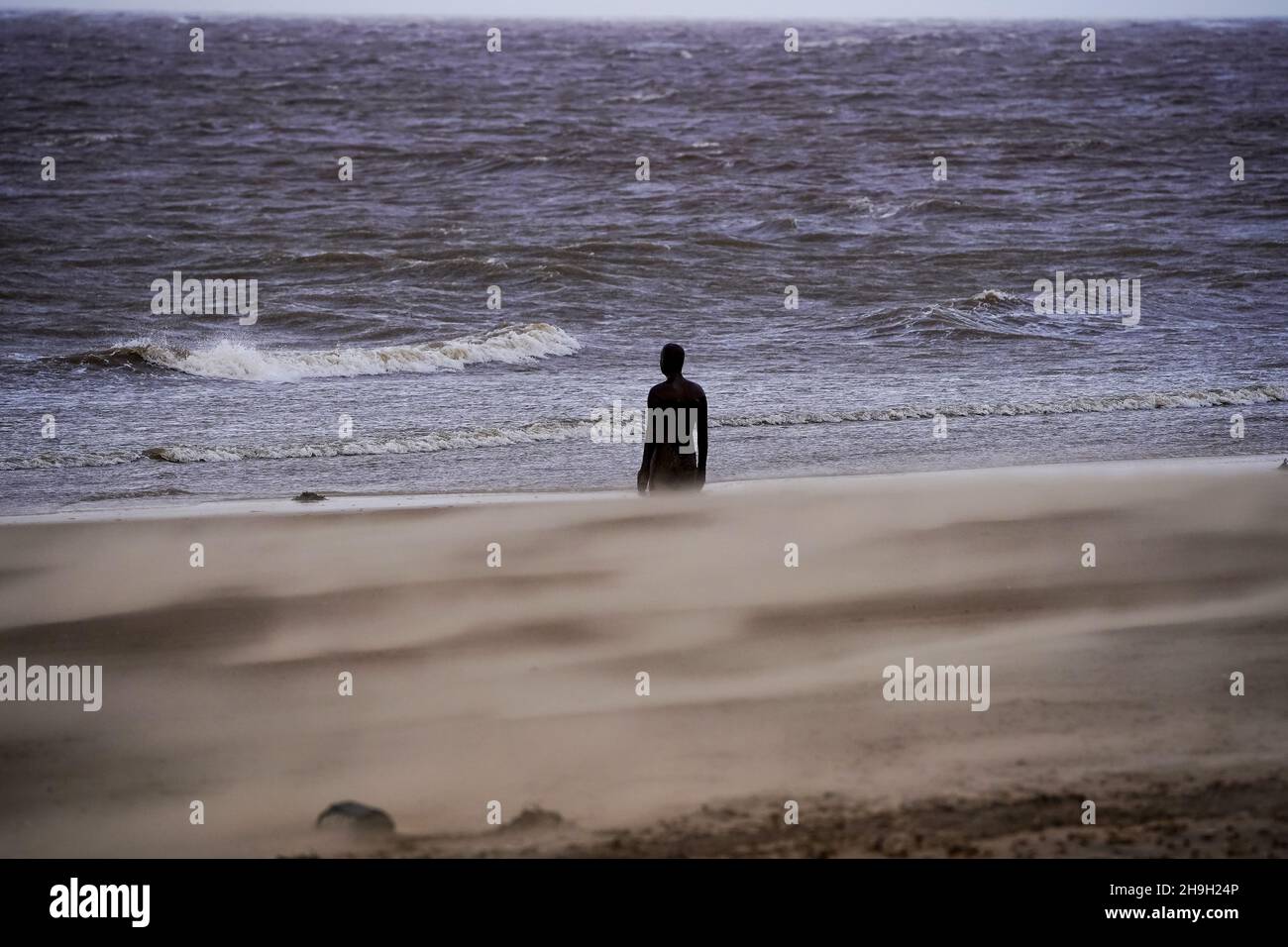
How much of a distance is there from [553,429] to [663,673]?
237 inches

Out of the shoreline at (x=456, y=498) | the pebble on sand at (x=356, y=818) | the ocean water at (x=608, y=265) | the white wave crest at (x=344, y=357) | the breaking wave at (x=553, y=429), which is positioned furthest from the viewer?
the white wave crest at (x=344, y=357)

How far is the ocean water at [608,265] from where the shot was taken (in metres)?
11.5

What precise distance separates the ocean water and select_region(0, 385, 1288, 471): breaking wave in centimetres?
5

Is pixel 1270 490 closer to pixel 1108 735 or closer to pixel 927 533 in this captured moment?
pixel 927 533

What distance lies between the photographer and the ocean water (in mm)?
11492

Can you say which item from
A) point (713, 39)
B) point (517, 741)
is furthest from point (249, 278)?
point (713, 39)

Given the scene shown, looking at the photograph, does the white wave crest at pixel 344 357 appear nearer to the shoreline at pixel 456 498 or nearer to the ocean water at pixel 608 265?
the ocean water at pixel 608 265

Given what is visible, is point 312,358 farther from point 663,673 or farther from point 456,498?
point 663,673

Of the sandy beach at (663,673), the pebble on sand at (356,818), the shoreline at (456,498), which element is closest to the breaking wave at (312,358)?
the shoreline at (456,498)

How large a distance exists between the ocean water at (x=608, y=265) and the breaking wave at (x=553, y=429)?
0.17ft

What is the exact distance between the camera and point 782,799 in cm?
487

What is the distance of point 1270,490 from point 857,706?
4412 millimetres

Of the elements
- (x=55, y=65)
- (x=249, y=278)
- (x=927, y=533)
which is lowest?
(x=927, y=533)

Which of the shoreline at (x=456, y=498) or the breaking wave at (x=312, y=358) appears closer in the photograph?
the shoreline at (x=456, y=498)
